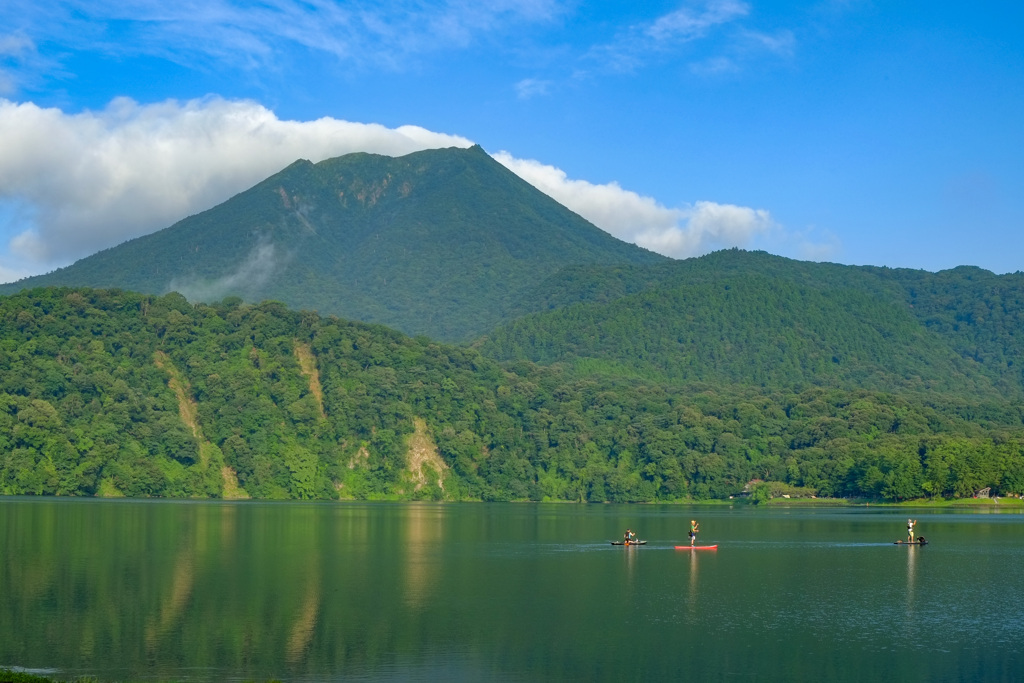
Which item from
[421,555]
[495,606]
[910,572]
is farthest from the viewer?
[421,555]

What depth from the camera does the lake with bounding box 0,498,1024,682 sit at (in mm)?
43969

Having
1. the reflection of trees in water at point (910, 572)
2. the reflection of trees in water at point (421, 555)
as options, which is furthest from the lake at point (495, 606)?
the reflection of trees in water at point (421, 555)

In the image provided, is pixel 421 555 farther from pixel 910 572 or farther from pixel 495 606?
pixel 910 572

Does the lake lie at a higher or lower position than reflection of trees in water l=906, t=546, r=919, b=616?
higher

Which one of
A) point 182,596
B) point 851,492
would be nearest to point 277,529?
point 182,596

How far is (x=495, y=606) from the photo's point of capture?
58.4m

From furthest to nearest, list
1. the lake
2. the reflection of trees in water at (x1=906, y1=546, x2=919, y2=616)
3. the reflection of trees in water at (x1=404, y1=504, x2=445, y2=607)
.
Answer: the reflection of trees in water at (x1=404, y1=504, x2=445, y2=607)
the reflection of trees in water at (x1=906, y1=546, x2=919, y2=616)
the lake

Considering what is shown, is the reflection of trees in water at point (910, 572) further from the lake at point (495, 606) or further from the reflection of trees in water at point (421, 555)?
the reflection of trees in water at point (421, 555)

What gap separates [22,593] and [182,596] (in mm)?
7580

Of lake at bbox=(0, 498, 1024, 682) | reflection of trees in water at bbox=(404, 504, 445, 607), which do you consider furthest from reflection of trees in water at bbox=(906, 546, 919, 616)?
reflection of trees in water at bbox=(404, 504, 445, 607)

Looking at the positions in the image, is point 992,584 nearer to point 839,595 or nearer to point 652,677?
point 839,595

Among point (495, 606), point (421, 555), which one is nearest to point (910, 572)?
point (495, 606)

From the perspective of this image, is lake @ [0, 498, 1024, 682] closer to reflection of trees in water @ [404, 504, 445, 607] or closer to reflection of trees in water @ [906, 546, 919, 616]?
reflection of trees in water @ [906, 546, 919, 616]

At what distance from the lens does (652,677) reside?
42.1 metres
